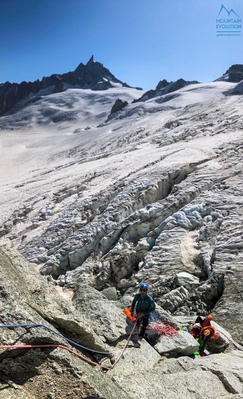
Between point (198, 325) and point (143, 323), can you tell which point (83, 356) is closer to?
point (143, 323)

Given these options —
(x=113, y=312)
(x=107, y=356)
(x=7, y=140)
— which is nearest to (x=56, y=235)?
(x=113, y=312)

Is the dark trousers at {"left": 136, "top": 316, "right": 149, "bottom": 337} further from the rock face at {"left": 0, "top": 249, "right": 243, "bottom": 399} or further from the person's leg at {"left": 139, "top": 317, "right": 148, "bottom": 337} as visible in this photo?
the rock face at {"left": 0, "top": 249, "right": 243, "bottom": 399}

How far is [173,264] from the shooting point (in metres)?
16.8

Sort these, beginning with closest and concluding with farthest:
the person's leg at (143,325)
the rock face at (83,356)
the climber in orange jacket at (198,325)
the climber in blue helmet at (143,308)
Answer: the rock face at (83,356) → the person's leg at (143,325) → the climber in blue helmet at (143,308) → the climber in orange jacket at (198,325)

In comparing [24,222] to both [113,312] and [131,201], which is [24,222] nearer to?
[131,201]

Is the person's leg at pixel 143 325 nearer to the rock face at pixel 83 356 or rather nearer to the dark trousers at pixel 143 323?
the dark trousers at pixel 143 323

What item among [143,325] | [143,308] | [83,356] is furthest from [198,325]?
[83,356]

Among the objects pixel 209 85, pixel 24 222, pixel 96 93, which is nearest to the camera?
pixel 24 222

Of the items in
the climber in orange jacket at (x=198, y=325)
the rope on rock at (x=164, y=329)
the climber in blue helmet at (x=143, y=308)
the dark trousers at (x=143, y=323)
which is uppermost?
the climber in blue helmet at (x=143, y=308)

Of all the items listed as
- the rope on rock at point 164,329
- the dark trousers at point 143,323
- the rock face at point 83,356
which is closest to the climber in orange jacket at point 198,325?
the rock face at point 83,356

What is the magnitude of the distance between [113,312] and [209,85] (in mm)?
135733

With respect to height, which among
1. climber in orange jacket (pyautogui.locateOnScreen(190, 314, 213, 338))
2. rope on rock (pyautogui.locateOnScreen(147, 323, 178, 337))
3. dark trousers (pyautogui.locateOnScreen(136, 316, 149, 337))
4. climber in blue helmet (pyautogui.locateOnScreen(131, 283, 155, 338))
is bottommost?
climber in orange jacket (pyautogui.locateOnScreen(190, 314, 213, 338))

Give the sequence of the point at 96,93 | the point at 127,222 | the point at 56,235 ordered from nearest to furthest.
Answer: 1. the point at 127,222
2. the point at 56,235
3. the point at 96,93

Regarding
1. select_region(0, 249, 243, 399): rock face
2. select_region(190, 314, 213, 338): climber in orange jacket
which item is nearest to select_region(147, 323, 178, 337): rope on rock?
select_region(0, 249, 243, 399): rock face
